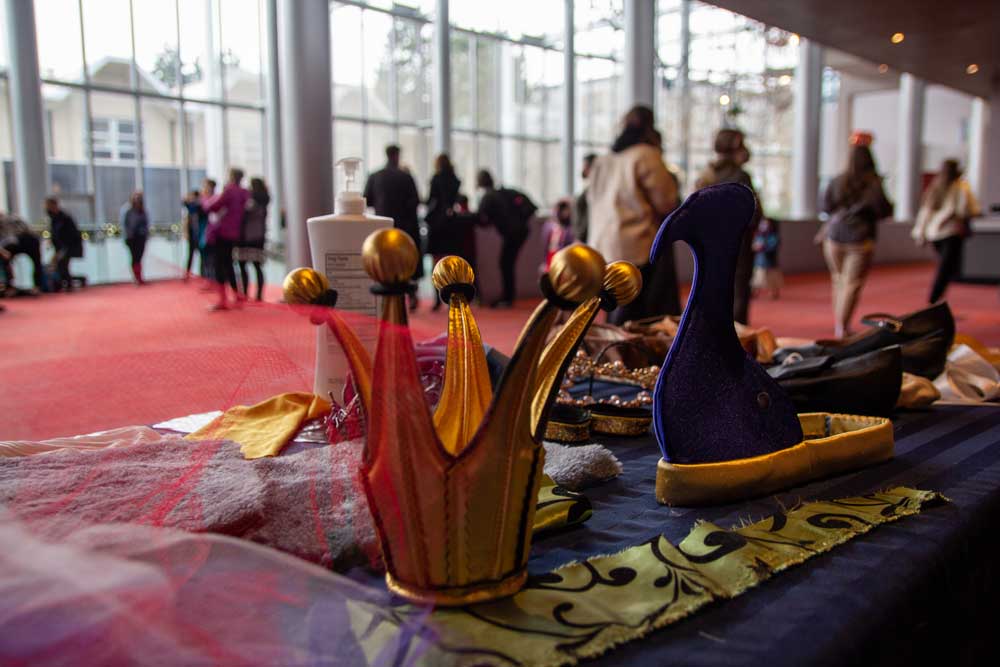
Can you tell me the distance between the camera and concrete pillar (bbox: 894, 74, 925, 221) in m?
14.8

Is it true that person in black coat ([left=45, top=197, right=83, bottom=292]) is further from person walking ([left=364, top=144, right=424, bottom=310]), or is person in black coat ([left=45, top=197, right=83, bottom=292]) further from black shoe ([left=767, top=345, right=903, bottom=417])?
black shoe ([left=767, top=345, right=903, bottom=417])

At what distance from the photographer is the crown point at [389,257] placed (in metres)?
0.59

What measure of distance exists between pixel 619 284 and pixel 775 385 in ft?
1.21

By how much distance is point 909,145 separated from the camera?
594 inches

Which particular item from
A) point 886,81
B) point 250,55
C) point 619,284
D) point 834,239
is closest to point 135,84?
point 250,55

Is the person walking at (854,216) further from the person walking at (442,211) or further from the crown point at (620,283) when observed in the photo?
the crown point at (620,283)

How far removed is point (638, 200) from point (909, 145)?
1448cm

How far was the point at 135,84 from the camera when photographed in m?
9.96

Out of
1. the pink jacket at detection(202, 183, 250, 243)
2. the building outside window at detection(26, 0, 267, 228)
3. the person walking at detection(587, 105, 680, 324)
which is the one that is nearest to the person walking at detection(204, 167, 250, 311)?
the pink jacket at detection(202, 183, 250, 243)

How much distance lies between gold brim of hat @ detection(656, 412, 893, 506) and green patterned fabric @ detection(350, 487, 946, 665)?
0.06 m

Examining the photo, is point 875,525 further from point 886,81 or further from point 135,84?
point 886,81

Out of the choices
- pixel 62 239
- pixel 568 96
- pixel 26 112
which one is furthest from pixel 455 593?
pixel 568 96

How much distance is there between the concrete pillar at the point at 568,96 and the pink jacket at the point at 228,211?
6983 millimetres

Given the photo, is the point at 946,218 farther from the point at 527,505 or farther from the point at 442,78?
the point at 442,78
